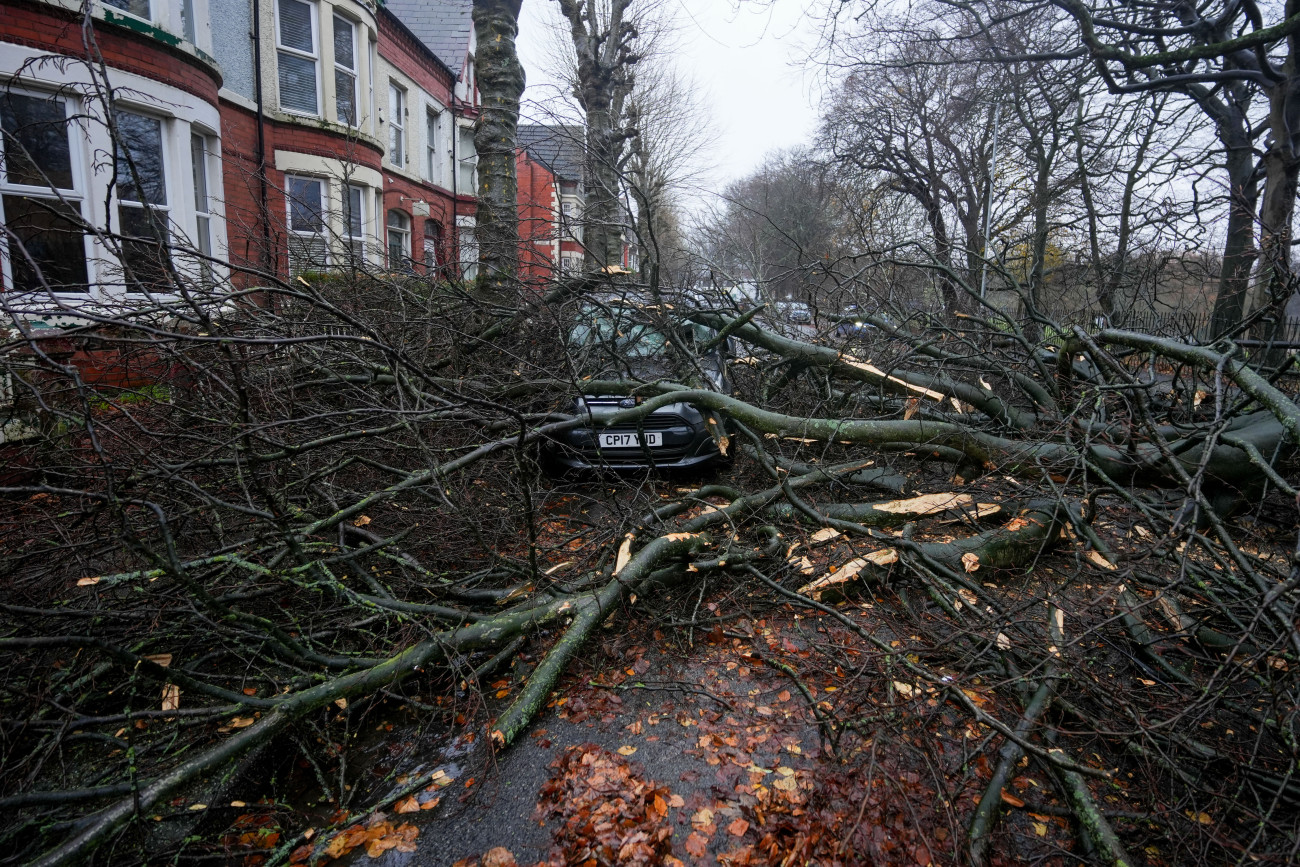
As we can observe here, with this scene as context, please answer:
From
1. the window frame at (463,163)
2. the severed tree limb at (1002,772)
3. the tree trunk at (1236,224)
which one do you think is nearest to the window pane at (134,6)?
the severed tree limb at (1002,772)

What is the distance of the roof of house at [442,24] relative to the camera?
69.2ft

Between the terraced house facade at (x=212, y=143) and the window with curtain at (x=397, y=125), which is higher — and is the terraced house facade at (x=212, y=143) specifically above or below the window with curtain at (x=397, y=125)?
below

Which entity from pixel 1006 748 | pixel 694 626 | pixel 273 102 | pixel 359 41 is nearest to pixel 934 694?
pixel 1006 748

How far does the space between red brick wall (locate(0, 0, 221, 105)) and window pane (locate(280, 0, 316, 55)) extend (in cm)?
286

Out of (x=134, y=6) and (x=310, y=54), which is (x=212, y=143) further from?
(x=310, y=54)

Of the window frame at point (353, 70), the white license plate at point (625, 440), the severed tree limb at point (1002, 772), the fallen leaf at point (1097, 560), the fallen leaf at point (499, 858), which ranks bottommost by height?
the fallen leaf at point (499, 858)

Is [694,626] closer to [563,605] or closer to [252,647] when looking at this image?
[563,605]

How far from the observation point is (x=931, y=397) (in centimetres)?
523

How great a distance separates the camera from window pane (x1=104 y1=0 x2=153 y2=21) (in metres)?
8.45

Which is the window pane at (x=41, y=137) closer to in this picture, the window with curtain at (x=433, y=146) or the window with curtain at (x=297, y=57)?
the window with curtain at (x=297, y=57)

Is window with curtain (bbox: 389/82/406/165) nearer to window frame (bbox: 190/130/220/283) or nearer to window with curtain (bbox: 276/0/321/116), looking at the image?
window with curtain (bbox: 276/0/321/116)

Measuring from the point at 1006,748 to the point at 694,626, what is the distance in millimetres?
1620

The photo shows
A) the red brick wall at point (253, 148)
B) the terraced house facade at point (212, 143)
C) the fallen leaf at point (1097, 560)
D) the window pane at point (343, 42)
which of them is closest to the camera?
the fallen leaf at point (1097, 560)

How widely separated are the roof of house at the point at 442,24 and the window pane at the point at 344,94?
26.1 feet
